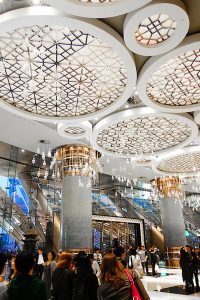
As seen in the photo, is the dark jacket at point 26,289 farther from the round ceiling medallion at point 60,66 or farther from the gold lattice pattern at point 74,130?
the gold lattice pattern at point 74,130

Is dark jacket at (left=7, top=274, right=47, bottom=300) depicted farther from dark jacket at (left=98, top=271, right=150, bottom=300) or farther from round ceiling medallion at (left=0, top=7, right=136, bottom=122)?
round ceiling medallion at (left=0, top=7, right=136, bottom=122)

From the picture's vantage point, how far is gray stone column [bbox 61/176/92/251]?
1123 cm

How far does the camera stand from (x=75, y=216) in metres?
11.4

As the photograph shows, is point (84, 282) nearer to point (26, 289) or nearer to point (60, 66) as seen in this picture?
point (26, 289)

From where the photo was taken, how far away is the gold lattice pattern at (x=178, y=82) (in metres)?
6.61

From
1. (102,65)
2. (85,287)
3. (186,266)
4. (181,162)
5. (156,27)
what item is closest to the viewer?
(85,287)

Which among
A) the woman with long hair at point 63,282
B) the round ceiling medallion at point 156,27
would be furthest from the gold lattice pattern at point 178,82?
the woman with long hair at point 63,282

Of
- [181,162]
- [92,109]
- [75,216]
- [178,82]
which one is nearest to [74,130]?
[92,109]

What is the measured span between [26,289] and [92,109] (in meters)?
7.04

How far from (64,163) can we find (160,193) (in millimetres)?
8674

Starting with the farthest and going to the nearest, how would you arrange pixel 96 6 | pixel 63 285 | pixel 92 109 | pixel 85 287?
pixel 92 109
pixel 96 6
pixel 63 285
pixel 85 287

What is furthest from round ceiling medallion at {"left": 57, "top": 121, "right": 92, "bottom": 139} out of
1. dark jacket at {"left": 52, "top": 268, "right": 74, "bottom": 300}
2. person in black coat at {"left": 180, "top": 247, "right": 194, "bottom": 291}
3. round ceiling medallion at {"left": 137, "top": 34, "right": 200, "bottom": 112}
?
dark jacket at {"left": 52, "top": 268, "right": 74, "bottom": 300}

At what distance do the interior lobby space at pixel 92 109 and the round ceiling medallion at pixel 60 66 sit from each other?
1.0 inches

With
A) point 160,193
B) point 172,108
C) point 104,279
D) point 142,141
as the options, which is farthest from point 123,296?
point 160,193
